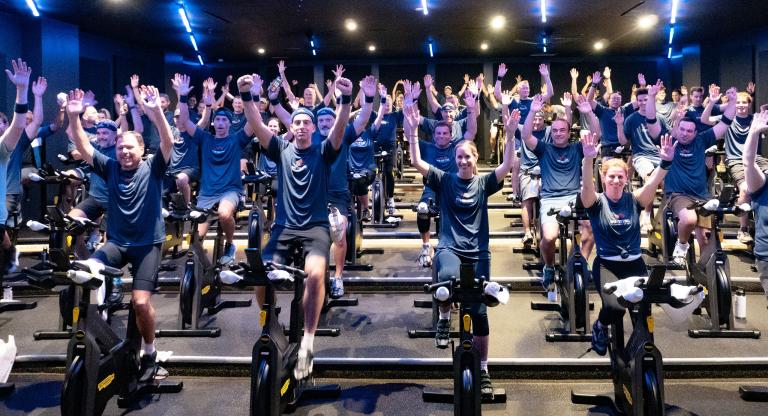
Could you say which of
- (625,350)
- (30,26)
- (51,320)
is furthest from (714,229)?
(30,26)

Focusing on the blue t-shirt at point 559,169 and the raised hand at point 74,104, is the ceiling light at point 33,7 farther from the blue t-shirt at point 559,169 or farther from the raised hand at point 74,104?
the blue t-shirt at point 559,169

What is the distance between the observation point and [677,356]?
3.93 m

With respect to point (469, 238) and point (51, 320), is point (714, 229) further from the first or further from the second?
point (51, 320)

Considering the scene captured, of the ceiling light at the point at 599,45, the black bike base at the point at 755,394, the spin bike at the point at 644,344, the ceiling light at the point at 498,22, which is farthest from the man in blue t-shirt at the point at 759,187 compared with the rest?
the ceiling light at the point at 599,45

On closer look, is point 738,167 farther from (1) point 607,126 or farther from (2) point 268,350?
(2) point 268,350

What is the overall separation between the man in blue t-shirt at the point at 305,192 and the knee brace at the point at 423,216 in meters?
1.06

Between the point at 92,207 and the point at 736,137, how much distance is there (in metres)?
7.14

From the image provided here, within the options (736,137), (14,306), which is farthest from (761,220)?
(14,306)

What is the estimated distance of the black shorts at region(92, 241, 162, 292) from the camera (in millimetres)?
3594

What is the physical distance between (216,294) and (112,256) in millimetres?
1476

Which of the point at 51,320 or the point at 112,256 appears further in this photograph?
the point at 51,320

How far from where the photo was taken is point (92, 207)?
5.66 meters

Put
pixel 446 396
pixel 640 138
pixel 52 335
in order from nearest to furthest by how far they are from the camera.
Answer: pixel 446 396
pixel 52 335
pixel 640 138

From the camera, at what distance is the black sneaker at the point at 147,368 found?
3658 millimetres
